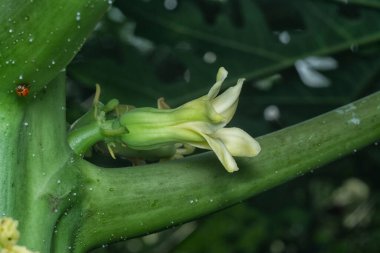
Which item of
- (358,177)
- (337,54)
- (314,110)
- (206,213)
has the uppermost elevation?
(206,213)

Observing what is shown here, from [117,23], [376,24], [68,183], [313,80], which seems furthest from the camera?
[117,23]

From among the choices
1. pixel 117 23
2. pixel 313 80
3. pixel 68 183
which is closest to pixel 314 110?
pixel 313 80

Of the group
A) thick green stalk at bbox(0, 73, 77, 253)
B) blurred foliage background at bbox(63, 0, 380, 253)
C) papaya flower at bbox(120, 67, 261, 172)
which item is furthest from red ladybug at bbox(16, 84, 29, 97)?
blurred foliage background at bbox(63, 0, 380, 253)

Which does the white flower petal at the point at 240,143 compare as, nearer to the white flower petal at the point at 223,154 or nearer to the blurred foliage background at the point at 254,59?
the white flower petal at the point at 223,154

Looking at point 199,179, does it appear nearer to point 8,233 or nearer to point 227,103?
point 227,103

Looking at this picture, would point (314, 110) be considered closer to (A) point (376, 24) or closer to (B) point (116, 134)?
(A) point (376, 24)

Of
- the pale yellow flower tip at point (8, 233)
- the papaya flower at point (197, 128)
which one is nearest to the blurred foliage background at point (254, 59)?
the papaya flower at point (197, 128)
